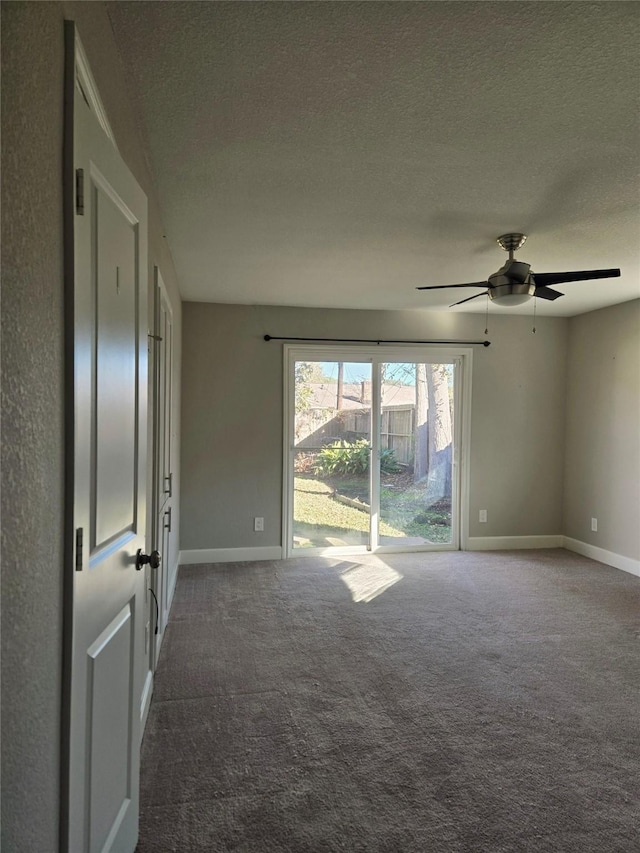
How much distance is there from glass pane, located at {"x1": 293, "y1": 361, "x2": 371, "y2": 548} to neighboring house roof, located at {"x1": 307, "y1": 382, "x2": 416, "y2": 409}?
10 mm

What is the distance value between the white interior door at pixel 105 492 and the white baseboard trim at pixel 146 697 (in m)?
0.71

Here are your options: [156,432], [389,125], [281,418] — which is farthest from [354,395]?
[389,125]

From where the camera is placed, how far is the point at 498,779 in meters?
2.06

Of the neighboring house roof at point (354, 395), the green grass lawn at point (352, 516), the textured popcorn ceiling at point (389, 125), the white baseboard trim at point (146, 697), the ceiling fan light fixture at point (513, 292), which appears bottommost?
the white baseboard trim at point (146, 697)

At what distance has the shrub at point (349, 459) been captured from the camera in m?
5.34

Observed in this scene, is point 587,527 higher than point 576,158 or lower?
lower

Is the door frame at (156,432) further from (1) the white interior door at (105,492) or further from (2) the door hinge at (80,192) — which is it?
(2) the door hinge at (80,192)

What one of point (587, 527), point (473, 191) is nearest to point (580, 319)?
point (587, 527)

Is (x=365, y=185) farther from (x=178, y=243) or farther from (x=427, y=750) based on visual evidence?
(x=427, y=750)

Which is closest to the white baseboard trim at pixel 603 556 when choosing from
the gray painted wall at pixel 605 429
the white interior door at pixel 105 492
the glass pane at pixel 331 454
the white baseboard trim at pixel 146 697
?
the gray painted wall at pixel 605 429

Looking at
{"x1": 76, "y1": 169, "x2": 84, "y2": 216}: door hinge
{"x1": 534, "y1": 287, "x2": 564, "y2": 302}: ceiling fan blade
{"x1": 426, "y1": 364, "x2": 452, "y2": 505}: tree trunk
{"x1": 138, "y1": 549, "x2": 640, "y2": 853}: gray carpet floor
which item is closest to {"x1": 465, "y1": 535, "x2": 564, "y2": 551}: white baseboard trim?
{"x1": 426, "y1": 364, "x2": 452, "y2": 505}: tree trunk

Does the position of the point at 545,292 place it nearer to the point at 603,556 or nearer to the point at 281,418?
the point at 281,418

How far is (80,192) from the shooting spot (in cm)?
111

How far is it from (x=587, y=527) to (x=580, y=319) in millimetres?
2192
